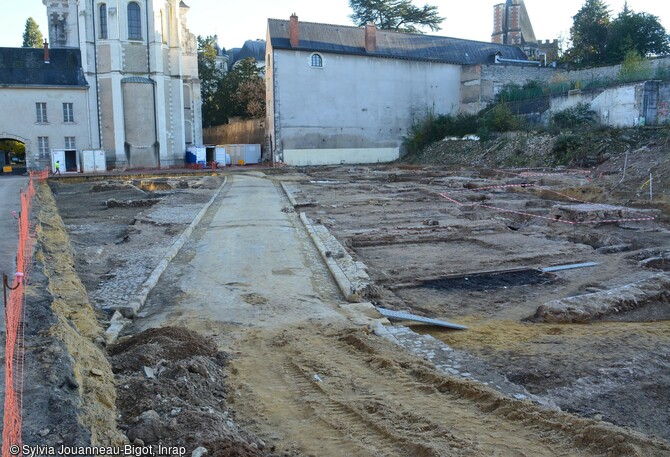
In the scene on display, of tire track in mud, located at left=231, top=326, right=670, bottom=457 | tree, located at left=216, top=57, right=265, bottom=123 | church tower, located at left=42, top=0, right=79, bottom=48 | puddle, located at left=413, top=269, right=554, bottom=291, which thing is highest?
church tower, located at left=42, top=0, right=79, bottom=48

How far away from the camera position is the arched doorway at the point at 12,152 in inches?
1699

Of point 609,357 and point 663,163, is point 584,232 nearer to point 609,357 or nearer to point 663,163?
point 609,357

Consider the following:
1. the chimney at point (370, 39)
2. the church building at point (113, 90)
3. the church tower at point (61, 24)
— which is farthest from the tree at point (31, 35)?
the chimney at point (370, 39)

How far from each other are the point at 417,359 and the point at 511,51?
190 feet

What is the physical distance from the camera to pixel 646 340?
22.9 ft

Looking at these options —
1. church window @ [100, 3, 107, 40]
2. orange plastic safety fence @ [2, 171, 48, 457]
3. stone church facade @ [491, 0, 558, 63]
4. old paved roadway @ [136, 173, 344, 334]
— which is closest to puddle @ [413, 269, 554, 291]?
old paved roadway @ [136, 173, 344, 334]

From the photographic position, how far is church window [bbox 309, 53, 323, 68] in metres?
47.7

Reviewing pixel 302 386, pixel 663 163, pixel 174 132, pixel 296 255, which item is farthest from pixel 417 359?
pixel 174 132

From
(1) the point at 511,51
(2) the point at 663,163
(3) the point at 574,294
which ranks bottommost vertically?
(3) the point at 574,294

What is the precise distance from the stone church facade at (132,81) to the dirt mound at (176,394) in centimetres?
3985

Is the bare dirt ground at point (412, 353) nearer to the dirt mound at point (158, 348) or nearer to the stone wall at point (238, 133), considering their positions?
→ the dirt mound at point (158, 348)

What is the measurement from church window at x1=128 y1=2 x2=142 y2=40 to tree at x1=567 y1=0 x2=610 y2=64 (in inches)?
1484

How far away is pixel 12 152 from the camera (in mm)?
55156

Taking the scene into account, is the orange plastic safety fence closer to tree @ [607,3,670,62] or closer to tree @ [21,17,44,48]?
tree @ [607,3,670,62]
